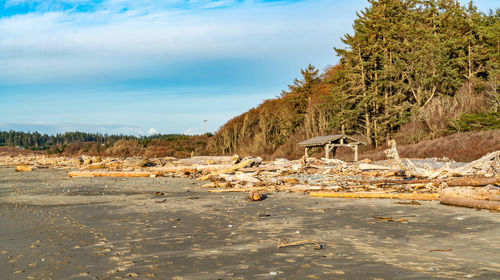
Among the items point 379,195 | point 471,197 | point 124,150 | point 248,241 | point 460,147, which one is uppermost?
point 124,150

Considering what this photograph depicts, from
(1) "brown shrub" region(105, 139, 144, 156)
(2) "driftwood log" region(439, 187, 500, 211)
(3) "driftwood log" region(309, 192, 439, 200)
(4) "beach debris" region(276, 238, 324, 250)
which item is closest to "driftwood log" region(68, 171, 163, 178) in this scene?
(3) "driftwood log" region(309, 192, 439, 200)

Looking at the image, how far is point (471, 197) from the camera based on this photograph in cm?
1025

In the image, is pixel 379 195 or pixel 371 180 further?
pixel 371 180

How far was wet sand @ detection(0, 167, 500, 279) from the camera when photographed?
4977mm

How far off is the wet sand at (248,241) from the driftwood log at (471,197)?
0.28 m

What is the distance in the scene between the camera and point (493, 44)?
142ft

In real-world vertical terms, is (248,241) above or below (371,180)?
below

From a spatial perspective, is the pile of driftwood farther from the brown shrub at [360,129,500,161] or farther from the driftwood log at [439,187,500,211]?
the brown shrub at [360,129,500,161]

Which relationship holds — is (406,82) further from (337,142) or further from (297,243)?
(297,243)

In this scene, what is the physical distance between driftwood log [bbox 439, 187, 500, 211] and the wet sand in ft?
0.93

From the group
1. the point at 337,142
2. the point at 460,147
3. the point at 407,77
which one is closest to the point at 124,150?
the point at 337,142

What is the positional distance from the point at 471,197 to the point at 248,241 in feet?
22.7

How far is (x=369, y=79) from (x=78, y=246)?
43.3 metres

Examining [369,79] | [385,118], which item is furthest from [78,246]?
[369,79]
